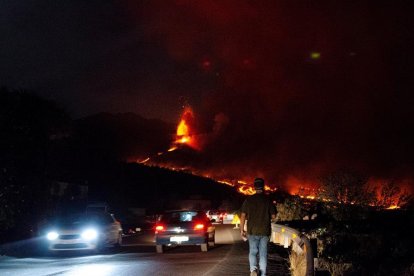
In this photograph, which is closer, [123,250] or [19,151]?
[123,250]

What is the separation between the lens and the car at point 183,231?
2048 centimetres

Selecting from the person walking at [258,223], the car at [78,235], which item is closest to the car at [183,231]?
the car at [78,235]

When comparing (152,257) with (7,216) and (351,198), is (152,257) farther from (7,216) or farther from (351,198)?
(351,198)

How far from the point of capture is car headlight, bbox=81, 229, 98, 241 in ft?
66.9

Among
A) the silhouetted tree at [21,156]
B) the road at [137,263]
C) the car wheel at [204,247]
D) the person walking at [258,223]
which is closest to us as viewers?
the person walking at [258,223]

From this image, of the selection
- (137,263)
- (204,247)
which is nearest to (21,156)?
(204,247)

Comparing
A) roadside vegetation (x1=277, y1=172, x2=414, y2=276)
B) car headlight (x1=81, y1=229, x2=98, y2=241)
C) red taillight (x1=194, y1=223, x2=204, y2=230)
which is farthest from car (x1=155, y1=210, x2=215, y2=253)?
roadside vegetation (x1=277, y1=172, x2=414, y2=276)

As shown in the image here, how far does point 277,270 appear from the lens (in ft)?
45.6

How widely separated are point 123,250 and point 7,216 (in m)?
7.89

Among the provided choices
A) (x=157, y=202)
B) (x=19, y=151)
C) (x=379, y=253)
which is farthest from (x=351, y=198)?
(x=157, y=202)

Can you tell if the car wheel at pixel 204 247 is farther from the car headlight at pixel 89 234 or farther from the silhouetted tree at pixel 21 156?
the silhouetted tree at pixel 21 156

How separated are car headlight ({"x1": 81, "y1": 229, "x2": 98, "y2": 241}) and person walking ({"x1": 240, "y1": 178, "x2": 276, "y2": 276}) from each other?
34.7 ft

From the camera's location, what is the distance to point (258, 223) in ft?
35.8

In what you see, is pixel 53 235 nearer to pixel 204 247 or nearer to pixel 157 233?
pixel 157 233
